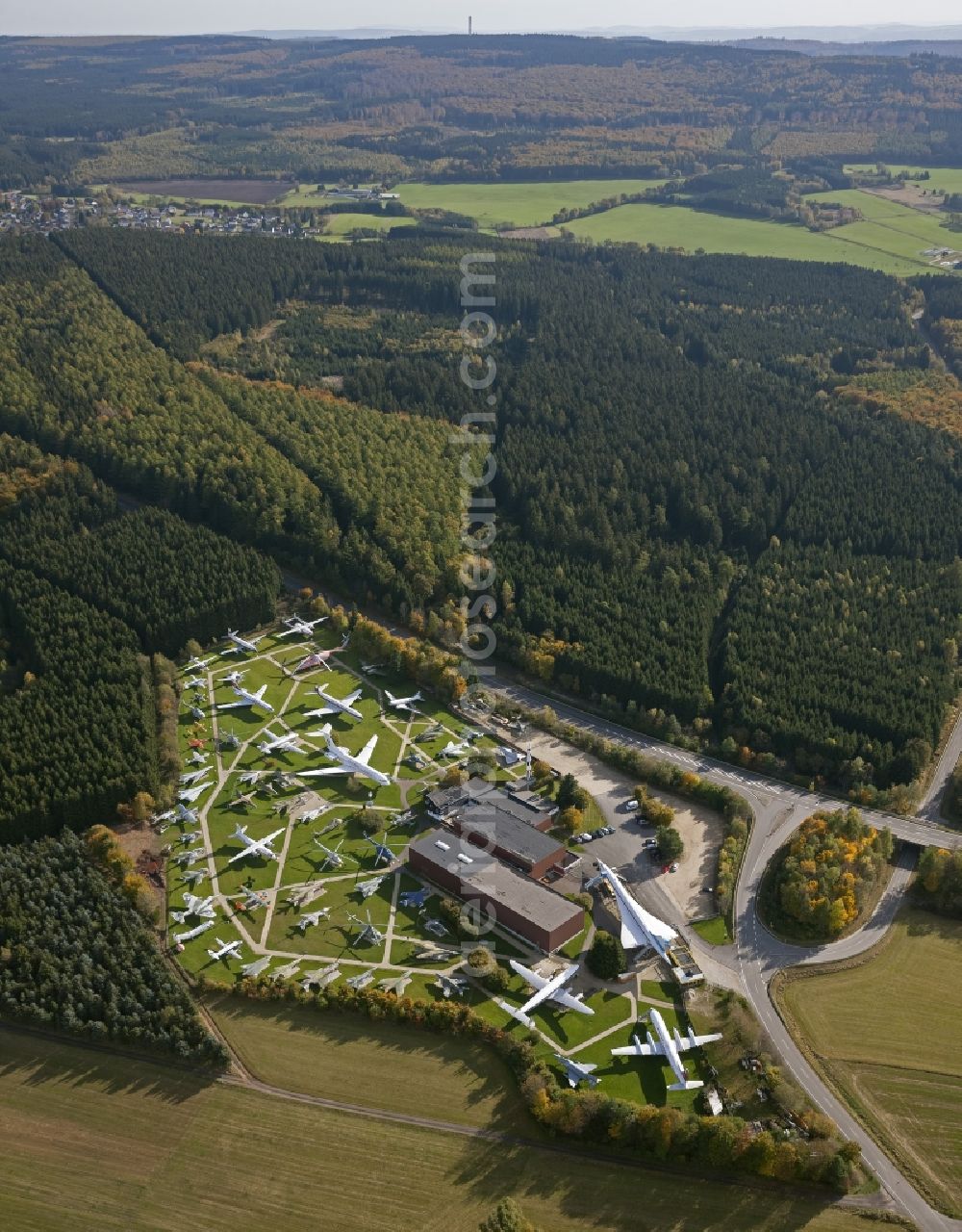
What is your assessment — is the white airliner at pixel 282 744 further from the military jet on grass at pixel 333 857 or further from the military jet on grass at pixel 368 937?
the military jet on grass at pixel 368 937

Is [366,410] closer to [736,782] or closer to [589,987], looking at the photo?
[736,782]

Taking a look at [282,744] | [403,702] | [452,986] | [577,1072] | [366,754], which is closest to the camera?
[577,1072]

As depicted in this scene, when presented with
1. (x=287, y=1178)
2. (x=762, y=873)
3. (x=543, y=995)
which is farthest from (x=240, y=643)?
(x=287, y=1178)

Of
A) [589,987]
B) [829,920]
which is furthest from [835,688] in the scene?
[589,987]

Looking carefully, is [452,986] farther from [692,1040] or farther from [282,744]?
[282,744]

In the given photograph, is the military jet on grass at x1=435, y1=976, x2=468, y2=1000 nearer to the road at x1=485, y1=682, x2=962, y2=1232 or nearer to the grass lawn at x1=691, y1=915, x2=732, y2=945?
the road at x1=485, y1=682, x2=962, y2=1232

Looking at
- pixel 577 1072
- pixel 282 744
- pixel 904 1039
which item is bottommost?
pixel 904 1039

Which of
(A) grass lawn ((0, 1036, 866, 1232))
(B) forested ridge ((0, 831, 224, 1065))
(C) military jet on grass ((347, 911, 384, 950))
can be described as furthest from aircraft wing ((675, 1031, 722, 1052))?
(B) forested ridge ((0, 831, 224, 1065))
